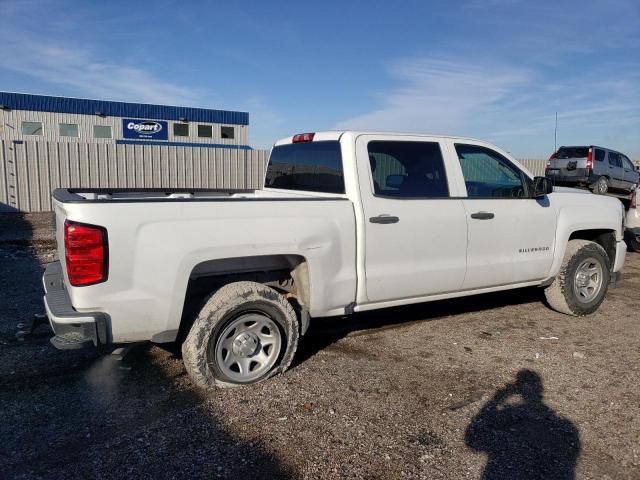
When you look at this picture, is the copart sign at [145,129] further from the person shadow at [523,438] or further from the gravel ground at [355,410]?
the person shadow at [523,438]

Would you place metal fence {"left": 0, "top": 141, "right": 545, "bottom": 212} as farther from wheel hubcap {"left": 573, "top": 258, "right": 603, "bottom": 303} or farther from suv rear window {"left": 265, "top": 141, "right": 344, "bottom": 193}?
wheel hubcap {"left": 573, "top": 258, "right": 603, "bottom": 303}

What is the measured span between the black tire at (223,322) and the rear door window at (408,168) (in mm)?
1374

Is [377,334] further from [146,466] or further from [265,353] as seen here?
[146,466]

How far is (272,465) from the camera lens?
3023mm

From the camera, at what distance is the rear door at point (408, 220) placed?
14.4 feet

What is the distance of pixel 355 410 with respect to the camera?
369cm

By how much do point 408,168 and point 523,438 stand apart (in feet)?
8.03

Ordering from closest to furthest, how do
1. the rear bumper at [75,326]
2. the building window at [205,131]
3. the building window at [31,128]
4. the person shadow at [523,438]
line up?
the person shadow at [523,438]
the rear bumper at [75,326]
the building window at [31,128]
the building window at [205,131]

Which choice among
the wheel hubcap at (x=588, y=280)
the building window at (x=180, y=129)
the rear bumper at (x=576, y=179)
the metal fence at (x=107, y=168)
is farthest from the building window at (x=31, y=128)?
the wheel hubcap at (x=588, y=280)

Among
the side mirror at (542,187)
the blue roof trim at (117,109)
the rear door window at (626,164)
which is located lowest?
the side mirror at (542,187)

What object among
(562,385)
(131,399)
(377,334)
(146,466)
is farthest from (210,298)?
(562,385)

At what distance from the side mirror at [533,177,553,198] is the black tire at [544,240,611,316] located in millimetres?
941

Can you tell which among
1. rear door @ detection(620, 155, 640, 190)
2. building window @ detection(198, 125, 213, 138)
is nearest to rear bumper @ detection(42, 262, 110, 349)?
rear door @ detection(620, 155, 640, 190)

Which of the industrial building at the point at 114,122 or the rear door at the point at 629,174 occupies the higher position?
the industrial building at the point at 114,122
